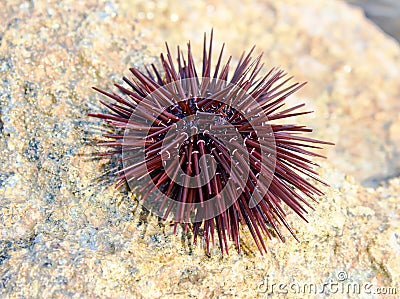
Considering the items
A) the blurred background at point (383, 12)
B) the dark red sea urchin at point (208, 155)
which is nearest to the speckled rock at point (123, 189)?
the dark red sea urchin at point (208, 155)

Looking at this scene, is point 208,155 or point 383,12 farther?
point 383,12

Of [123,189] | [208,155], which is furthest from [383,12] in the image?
[123,189]

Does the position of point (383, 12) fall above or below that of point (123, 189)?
above

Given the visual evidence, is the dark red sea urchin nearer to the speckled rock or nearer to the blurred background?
the speckled rock

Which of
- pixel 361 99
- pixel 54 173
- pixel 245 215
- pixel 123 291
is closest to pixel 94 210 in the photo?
pixel 54 173

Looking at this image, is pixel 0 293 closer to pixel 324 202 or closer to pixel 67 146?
pixel 67 146

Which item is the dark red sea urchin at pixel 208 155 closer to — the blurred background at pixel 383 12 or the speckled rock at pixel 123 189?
the speckled rock at pixel 123 189

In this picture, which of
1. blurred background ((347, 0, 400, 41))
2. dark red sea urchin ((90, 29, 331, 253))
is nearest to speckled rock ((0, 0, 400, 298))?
dark red sea urchin ((90, 29, 331, 253))

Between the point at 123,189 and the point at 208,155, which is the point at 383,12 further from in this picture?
the point at 123,189

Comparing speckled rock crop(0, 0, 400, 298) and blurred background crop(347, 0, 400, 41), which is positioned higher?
blurred background crop(347, 0, 400, 41)

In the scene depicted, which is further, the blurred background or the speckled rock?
the blurred background
